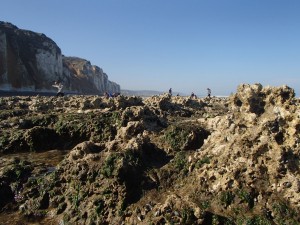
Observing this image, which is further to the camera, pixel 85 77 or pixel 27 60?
pixel 85 77

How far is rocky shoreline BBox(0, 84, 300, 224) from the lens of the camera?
9.62 meters

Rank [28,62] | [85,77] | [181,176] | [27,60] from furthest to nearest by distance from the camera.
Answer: [85,77], [27,60], [28,62], [181,176]

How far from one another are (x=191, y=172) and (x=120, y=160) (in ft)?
7.86

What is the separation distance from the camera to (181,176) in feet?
37.5

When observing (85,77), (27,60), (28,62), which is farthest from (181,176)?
(85,77)

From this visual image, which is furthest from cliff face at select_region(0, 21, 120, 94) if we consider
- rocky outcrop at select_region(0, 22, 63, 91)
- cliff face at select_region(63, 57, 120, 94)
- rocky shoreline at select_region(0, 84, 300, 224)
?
rocky shoreline at select_region(0, 84, 300, 224)

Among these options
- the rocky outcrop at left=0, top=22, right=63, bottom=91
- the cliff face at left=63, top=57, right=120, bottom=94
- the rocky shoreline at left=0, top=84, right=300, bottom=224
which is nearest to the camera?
the rocky shoreline at left=0, top=84, right=300, bottom=224

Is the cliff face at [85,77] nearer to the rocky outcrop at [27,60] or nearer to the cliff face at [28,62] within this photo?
the cliff face at [28,62]

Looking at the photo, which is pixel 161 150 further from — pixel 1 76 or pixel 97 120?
pixel 1 76

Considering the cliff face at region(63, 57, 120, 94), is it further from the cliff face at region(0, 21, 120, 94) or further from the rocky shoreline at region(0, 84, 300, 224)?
the rocky shoreline at region(0, 84, 300, 224)

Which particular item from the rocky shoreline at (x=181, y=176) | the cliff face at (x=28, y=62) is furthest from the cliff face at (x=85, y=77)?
the rocky shoreline at (x=181, y=176)

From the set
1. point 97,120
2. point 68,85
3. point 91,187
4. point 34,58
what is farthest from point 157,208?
point 68,85

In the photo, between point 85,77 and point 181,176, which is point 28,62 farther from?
point 181,176

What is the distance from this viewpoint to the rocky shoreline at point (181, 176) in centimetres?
962
